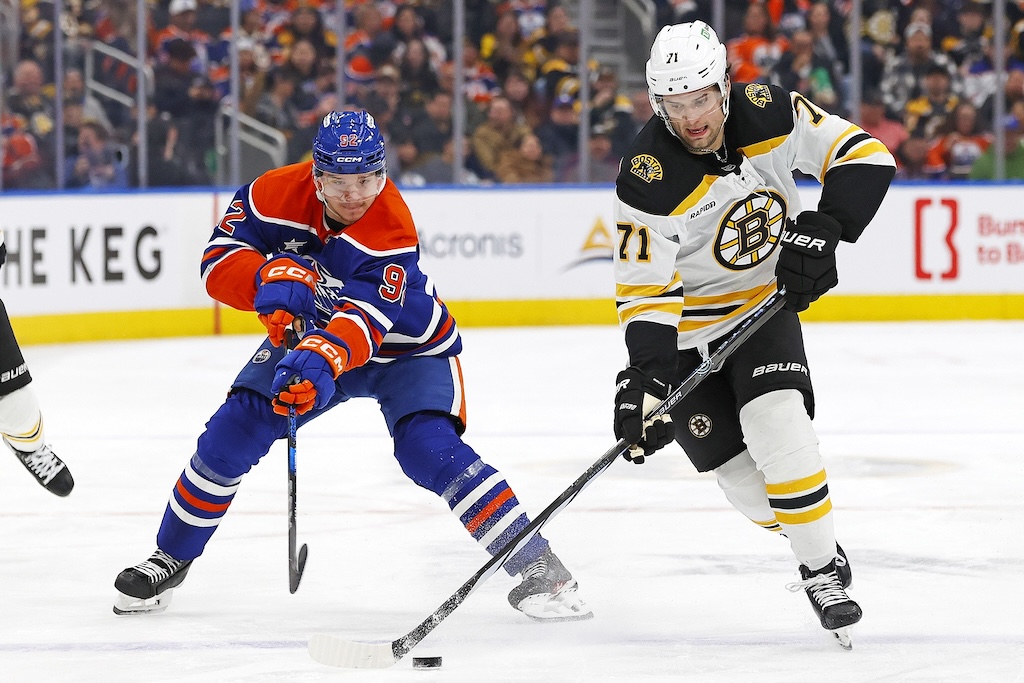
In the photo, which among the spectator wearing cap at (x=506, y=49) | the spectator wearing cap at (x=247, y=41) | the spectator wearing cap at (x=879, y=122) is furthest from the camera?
the spectator wearing cap at (x=879, y=122)

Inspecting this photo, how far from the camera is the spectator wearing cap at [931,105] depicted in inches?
356

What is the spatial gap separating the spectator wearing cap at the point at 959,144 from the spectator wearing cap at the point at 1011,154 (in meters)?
0.04

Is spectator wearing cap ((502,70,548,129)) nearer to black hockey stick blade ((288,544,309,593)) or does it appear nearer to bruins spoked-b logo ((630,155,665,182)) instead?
black hockey stick blade ((288,544,309,593))

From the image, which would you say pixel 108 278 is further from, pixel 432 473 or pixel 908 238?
pixel 432 473

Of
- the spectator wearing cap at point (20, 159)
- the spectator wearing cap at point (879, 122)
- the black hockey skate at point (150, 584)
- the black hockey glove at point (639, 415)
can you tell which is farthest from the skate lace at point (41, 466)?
the spectator wearing cap at point (879, 122)

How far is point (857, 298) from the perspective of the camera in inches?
352

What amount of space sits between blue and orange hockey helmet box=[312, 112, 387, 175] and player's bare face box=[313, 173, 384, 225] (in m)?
0.02

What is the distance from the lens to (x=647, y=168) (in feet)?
10.0

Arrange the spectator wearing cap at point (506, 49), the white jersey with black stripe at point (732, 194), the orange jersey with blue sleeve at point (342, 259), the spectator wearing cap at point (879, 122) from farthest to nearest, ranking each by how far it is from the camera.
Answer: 1. the spectator wearing cap at point (879, 122)
2. the spectator wearing cap at point (506, 49)
3. the orange jersey with blue sleeve at point (342, 259)
4. the white jersey with black stripe at point (732, 194)

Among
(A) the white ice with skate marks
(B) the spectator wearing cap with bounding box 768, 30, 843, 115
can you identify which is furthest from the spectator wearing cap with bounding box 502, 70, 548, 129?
(A) the white ice with skate marks

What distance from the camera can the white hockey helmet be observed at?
298 centimetres

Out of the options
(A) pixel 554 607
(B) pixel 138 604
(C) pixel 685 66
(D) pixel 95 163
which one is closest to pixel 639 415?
(A) pixel 554 607

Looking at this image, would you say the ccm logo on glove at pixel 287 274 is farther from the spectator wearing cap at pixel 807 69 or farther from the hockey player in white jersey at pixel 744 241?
the spectator wearing cap at pixel 807 69

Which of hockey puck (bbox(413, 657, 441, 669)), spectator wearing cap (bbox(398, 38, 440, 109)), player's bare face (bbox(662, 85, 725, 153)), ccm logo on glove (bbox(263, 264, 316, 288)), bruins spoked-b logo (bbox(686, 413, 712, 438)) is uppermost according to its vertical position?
spectator wearing cap (bbox(398, 38, 440, 109))
